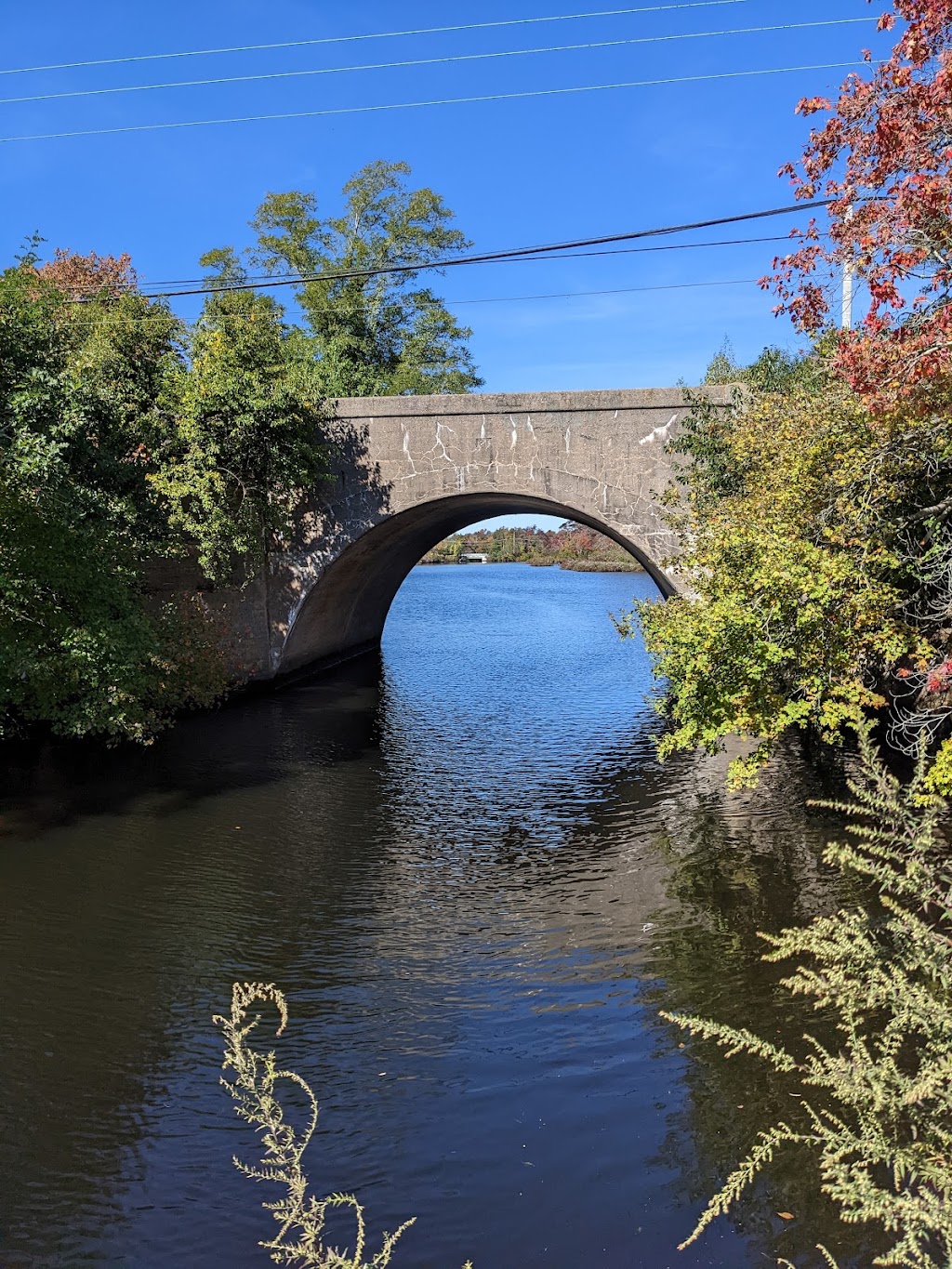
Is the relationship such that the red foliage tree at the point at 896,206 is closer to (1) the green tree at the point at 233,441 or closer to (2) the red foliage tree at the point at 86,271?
(1) the green tree at the point at 233,441

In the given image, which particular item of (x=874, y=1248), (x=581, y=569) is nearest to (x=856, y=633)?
(x=874, y=1248)

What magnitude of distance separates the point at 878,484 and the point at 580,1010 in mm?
Answer: 6568

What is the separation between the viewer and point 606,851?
1121cm

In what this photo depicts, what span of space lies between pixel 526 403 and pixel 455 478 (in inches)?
77.0

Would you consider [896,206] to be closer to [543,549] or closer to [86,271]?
[86,271]

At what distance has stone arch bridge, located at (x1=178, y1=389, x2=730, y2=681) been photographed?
17297mm

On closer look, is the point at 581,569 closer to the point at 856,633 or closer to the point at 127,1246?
the point at 856,633

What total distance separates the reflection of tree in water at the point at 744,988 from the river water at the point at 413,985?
27mm

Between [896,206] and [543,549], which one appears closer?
[896,206]

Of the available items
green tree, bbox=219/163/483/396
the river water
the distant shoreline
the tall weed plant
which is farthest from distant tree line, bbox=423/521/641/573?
the tall weed plant

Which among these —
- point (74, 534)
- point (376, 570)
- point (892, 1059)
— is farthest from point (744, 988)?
point (376, 570)

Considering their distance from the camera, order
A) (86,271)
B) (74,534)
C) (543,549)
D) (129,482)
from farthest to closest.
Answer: (543,549), (86,271), (129,482), (74,534)

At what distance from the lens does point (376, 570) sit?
934 inches

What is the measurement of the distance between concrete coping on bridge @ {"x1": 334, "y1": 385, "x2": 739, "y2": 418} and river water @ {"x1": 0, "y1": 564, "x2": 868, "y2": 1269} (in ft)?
20.0
